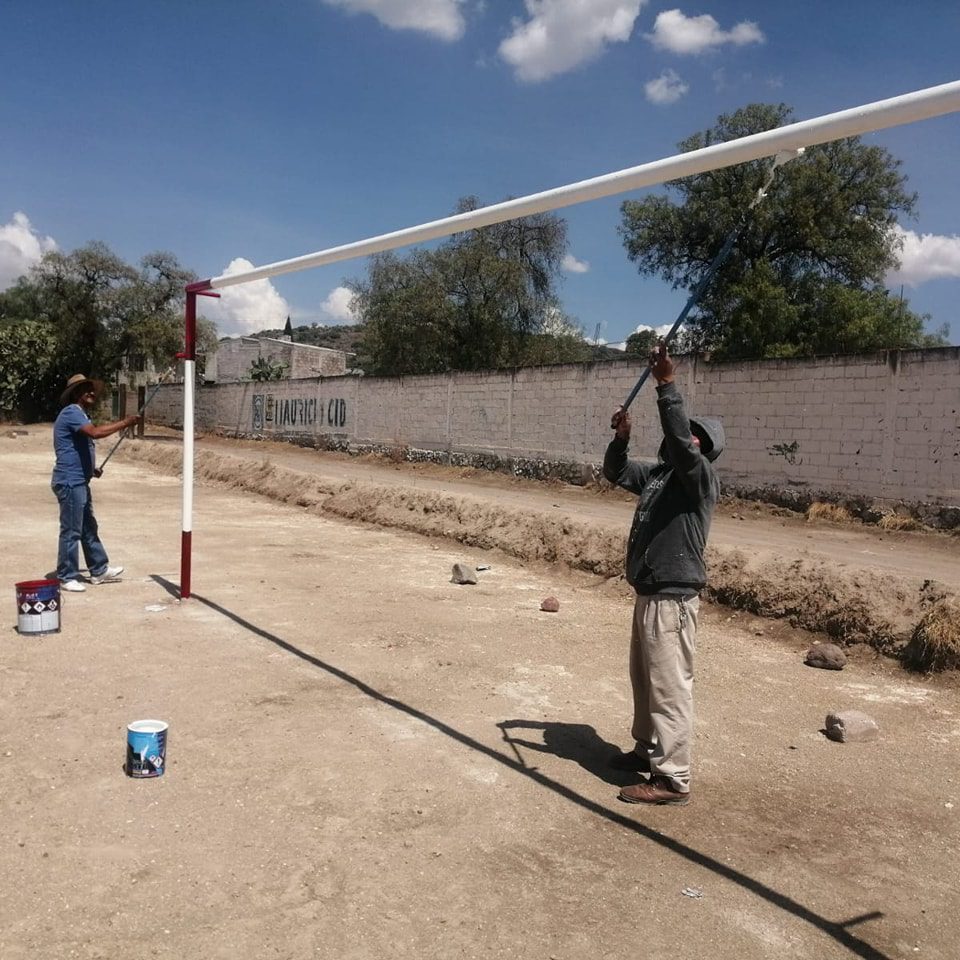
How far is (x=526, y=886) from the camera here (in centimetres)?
321

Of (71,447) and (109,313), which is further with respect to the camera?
(109,313)

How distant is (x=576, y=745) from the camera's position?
15.4ft

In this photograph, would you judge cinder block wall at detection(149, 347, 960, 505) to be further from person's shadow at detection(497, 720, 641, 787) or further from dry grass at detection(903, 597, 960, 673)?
person's shadow at detection(497, 720, 641, 787)

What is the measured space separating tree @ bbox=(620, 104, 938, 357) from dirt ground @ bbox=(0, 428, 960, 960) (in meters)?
16.4

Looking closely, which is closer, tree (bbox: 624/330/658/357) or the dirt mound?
the dirt mound

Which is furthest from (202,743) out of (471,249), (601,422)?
(471,249)

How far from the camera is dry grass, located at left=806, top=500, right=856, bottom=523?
12.3 meters

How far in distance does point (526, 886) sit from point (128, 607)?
5.04 meters

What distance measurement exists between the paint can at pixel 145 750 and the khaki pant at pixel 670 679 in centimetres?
228

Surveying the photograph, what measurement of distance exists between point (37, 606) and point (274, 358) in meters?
47.5

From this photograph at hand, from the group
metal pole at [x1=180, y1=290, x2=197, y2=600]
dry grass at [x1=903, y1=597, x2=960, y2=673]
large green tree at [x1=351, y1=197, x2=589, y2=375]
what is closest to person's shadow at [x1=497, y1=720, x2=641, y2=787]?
dry grass at [x1=903, y1=597, x2=960, y2=673]

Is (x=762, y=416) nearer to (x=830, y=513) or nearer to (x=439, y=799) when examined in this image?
(x=830, y=513)

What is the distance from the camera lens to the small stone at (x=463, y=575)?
8.88 m

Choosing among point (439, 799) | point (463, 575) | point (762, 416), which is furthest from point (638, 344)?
point (439, 799)
